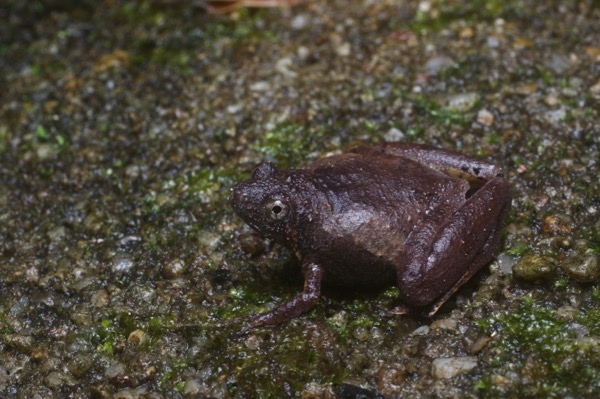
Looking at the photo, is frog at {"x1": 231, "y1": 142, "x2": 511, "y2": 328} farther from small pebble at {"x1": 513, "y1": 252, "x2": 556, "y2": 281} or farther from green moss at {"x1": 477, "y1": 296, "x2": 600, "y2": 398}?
green moss at {"x1": 477, "y1": 296, "x2": 600, "y2": 398}

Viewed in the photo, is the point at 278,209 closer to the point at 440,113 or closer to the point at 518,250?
the point at 518,250

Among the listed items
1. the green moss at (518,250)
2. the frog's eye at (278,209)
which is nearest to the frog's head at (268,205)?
the frog's eye at (278,209)

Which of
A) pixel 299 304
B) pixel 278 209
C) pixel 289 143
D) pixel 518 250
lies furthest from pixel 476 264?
pixel 289 143

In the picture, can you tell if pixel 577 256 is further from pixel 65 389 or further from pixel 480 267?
pixel 65 389

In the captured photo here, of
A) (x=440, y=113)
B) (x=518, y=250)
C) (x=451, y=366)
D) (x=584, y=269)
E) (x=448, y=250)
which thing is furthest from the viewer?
(x=440, y=113)

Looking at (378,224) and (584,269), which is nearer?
(378,224)

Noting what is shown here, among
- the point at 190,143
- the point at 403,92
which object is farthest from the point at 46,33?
the point at 403,92
